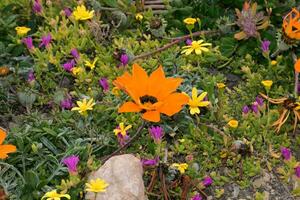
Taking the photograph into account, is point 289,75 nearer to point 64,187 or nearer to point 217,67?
point 217,67

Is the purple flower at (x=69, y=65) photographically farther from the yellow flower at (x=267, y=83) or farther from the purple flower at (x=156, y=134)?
the yellow flower at (x=267, y=83)

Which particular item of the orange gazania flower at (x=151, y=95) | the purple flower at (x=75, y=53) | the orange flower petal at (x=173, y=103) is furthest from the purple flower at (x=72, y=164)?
the purple flower at (x=75, y=53)

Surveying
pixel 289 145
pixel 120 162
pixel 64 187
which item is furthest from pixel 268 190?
pixel 64 187

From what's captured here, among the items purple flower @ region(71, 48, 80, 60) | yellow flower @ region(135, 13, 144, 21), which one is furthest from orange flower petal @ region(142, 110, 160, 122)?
yellow flower @ region(135, 13, 144, 21)

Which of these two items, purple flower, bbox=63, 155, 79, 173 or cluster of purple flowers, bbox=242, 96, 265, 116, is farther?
cluster of purple flowers, bbox=242, 96, 265, 116

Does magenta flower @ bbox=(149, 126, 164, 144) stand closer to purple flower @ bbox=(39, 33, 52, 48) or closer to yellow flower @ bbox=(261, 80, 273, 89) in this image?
yellow flower @ bbox=(261, 80, 273, 89)

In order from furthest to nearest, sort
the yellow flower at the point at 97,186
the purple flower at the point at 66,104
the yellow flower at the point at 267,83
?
the purple flower at the point at 66,104 < the yellow flower at the point at 267,83 < the yellow flower at the point at 97,186

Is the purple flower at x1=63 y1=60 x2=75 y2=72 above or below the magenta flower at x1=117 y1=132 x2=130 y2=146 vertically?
above
